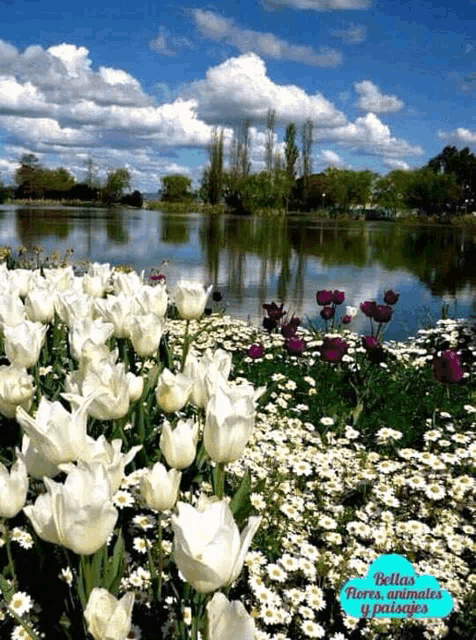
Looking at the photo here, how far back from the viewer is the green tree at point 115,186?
9531 centimetres

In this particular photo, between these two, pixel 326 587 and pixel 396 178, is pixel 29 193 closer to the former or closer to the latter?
pixel 396 178

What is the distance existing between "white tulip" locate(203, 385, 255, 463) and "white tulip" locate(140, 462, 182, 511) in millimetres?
136

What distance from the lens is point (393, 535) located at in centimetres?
315

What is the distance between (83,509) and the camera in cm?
136

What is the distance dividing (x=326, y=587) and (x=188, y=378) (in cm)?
114

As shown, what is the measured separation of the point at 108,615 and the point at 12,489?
45 cm

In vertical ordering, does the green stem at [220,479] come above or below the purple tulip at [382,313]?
below

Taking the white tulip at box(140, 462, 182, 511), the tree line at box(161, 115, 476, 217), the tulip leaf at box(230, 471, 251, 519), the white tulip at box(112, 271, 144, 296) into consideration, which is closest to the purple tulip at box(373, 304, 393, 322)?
the white tulip at box(112, 271, 144, 296)

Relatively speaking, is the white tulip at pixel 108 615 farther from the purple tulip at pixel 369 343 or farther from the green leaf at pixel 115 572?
the purple tulip at pixel 369 343

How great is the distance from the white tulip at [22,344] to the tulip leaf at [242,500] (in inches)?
37.8

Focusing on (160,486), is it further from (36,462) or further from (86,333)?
(86,333)

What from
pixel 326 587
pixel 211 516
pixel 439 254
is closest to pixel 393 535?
pixel 326 587

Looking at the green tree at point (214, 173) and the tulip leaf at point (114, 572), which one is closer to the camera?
the tulip leaf at point (114, 572)

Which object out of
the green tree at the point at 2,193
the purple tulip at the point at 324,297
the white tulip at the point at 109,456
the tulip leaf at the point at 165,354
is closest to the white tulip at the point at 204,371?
the white tulip at the point at 109,456
